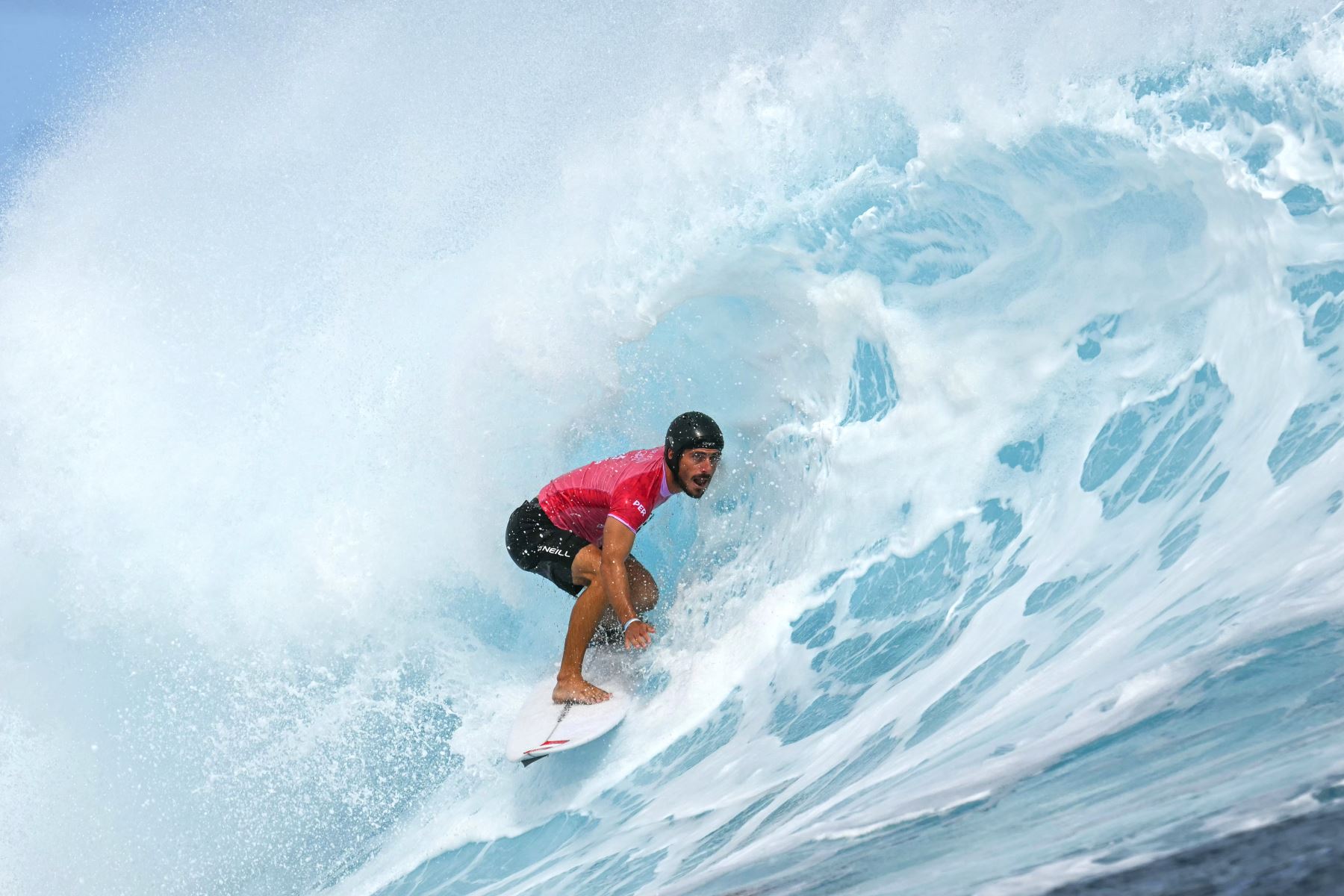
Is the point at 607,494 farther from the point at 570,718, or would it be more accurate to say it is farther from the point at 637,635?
the point at 570,718

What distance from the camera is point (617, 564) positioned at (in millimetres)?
4949

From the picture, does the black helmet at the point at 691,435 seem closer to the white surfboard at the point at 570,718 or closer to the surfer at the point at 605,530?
the surfer at the point at 605,530

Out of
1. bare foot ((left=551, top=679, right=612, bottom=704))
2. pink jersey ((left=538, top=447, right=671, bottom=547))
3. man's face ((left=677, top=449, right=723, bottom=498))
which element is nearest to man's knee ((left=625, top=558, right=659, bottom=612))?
pink jersey ((left=538, top=447, right=671, bottom=547))

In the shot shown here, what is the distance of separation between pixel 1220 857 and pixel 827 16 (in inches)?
266

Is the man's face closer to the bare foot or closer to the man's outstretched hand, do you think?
the man's outstretched hand

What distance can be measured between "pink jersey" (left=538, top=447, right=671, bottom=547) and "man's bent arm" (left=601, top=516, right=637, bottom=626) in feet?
0.14

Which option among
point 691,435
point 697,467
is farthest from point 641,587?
point 691,435

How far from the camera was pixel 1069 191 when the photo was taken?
20.7ft

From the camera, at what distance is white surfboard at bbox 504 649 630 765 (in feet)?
16.9

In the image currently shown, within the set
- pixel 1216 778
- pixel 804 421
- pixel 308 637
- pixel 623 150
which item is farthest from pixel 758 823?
pixel 623 150

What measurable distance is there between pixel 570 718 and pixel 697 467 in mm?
1433

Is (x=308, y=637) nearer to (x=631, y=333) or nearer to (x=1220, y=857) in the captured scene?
(x=631, y=333)

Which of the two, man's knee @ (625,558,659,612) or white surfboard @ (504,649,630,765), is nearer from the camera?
white surfboard @ (504,649,630,765)

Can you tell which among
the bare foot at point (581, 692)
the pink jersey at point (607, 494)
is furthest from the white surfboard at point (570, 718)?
A: the pink jersey at point (607, 494)
